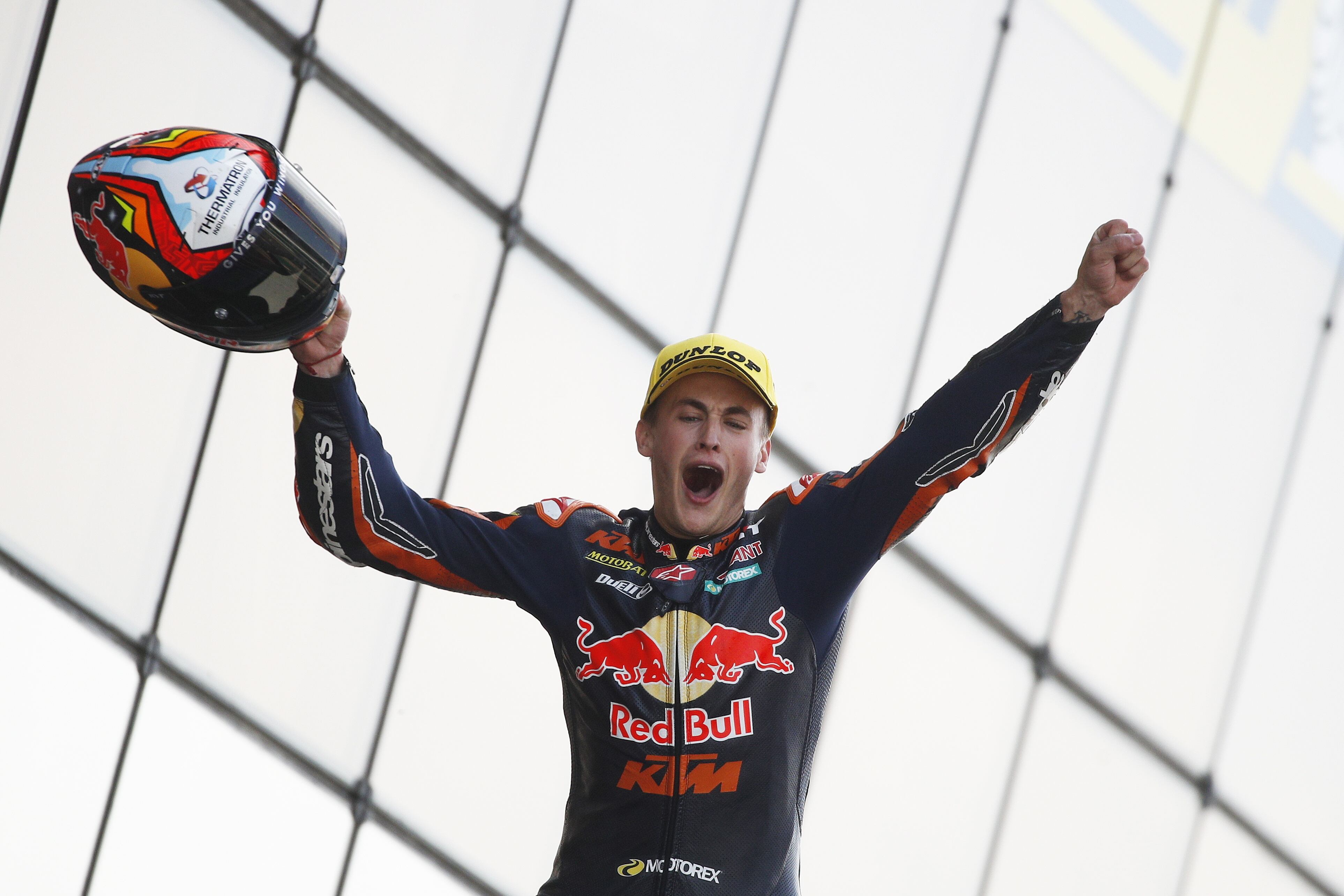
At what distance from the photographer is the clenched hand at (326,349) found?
3547 mm

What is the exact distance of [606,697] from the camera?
3.50 meters

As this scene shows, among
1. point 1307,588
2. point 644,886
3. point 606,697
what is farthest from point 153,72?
point 1307,588

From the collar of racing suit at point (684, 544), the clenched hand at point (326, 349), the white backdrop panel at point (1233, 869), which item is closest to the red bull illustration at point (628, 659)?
the collar of racing suit at point (684, 544)

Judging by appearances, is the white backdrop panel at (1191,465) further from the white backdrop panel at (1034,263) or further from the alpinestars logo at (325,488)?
the alpinestars logo at (325,488)

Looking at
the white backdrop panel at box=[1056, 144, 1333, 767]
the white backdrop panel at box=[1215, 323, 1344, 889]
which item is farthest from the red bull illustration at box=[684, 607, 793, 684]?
the white backdrop panel at box=[1215, 323, 1344, 889]

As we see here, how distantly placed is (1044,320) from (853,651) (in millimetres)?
3955

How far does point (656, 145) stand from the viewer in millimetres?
6660

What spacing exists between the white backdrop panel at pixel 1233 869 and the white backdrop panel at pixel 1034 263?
168 centimetres

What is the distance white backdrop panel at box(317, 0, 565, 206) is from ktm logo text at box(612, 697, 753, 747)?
11.1ft

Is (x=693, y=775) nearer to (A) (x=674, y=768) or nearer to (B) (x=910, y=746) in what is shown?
(A) (x=674, y=768)

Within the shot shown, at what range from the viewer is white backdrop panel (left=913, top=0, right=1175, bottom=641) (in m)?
7.54

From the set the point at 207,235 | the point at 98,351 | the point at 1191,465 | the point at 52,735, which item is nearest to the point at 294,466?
the point at 98,351

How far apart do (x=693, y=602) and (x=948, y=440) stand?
2.27 ft

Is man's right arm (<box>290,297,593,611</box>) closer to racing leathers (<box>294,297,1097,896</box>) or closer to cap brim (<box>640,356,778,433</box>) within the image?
racing leathers (<box>294,297,1097,896</box>)
